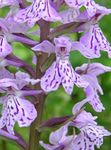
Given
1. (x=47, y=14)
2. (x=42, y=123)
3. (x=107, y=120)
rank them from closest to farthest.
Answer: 1. (x=47, y=14)
2. (x=42, y=123)
3. (x=107, y=120)

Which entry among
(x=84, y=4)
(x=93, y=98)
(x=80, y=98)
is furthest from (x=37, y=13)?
(x=80, y=98)

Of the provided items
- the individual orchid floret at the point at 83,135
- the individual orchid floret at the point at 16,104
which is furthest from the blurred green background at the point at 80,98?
the individual orchid floret at the point at 16,104

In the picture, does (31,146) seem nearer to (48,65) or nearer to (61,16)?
(48,65)

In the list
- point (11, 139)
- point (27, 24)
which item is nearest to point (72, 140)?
point (11, 139)

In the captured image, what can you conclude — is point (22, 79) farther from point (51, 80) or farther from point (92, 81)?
point (92, 81)

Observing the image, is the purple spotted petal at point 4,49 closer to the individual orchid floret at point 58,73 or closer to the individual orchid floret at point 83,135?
the individual orchid floret at point 58,73
